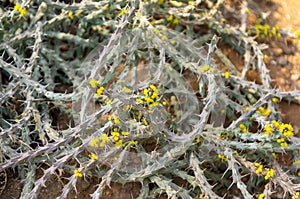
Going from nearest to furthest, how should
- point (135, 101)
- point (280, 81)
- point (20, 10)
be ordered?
point (135, 101) < point (20, 10) < point (280, 81)

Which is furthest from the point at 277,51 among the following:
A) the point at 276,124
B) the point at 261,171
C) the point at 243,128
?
the point at 261,171

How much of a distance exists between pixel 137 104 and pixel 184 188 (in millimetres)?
737

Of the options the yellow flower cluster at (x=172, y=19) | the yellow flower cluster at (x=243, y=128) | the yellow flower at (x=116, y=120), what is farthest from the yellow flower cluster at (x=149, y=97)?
the yellow flower cluster at (x=172, y=19)

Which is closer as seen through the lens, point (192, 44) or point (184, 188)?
point (184, 188)

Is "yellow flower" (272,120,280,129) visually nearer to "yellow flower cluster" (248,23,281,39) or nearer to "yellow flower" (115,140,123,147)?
"yellow flower" (115,140,123,147)

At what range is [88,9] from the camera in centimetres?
324

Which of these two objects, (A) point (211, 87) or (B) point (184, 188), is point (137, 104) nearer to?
(A) point (211, 87)

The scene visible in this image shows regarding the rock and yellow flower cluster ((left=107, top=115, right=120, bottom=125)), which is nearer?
yellow flower cluster ((left=107, top=115, right=120, bottom=125))

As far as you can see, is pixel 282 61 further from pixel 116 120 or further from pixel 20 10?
pixel 20 10

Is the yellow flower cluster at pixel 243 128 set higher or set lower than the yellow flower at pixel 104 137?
lower

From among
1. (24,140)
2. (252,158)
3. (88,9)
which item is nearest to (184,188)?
(252,158)

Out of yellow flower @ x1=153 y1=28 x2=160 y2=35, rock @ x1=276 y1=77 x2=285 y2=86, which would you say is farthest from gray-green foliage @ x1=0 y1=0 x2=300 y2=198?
rock @ x1=276 y1=77 x2=285 y2=86

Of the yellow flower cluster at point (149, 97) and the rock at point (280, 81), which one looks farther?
the rock at point (280, 81)

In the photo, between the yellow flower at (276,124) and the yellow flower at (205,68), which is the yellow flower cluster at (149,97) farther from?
the yellow flower at (276,124)
